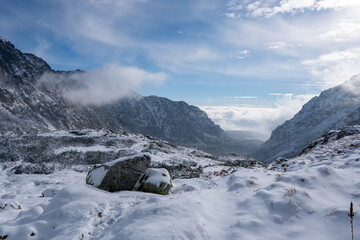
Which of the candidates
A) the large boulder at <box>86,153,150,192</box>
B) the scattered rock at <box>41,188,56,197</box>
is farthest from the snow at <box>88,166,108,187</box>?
the scattered rock at <box>41,188,56,197</box>

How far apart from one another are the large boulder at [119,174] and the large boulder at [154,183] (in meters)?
0.29

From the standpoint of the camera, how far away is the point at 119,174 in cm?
1045

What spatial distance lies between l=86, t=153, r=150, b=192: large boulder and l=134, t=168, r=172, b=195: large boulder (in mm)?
293

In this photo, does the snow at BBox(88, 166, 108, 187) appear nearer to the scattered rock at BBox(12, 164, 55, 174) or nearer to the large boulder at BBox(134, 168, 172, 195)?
the large boulder at BBox(134, 168, 172, 195)

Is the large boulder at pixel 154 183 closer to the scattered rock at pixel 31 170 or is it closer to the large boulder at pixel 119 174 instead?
the large boulder at pixel 119 174

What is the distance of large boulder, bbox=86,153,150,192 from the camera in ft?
33.2

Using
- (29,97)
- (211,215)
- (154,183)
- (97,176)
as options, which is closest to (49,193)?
(97,176)

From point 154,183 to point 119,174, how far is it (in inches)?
72.8

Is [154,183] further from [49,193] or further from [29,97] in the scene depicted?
[29,97]

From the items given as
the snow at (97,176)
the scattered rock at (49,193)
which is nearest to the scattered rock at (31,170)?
the scattered rock at (49,193)

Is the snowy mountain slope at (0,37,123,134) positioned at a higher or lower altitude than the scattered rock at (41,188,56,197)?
higher

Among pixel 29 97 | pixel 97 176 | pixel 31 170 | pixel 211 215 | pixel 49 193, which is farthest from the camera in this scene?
pixel 29 97

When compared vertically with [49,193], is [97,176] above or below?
above

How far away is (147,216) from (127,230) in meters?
0.87
